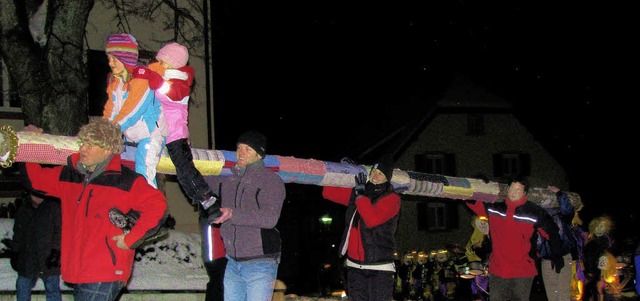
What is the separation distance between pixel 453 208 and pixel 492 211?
27992mm

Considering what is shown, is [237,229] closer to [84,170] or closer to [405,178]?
[84,170]

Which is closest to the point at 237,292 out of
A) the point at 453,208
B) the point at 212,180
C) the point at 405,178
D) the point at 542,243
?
the point at 212,180

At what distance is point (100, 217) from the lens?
507 centimetres

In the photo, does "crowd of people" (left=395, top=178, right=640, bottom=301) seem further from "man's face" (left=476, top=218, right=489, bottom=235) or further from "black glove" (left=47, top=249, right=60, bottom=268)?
"black glove" (left=47, top=249, right=60, bottom=268)

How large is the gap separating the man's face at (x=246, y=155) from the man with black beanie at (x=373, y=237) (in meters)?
1.87

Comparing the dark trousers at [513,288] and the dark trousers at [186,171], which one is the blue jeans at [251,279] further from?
the dark trousers at [513,288]

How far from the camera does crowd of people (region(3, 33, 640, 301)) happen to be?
512 centimetres

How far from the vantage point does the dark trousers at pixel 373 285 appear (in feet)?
25.7

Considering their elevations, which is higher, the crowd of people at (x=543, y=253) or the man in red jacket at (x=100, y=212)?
the man in red jacket at (x=100, y=212)

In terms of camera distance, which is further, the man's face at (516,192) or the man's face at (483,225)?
the man's face at (483,225)

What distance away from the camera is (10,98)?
722 inches

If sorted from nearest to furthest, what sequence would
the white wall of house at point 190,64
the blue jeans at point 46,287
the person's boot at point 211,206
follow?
the person's boot at point 211,206 < the blue jeans at point 46,287 < the white wall of house at point 190,64

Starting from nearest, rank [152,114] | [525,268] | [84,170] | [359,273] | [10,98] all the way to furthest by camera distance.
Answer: [84,170] → [152,114] → [359,273] → [525,268] → [10,98]

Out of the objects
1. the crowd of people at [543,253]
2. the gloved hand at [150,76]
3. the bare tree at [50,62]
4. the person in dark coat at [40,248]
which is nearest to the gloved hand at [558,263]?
the crowd of people at [543,253]
